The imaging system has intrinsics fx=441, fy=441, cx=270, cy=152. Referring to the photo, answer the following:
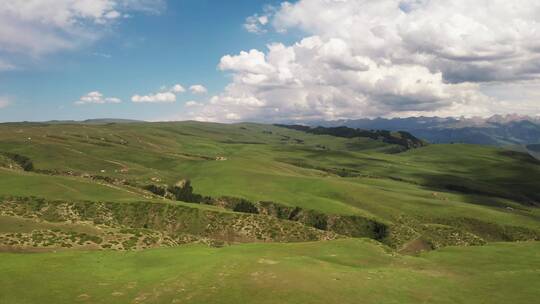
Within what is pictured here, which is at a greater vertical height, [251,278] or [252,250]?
[251,278]

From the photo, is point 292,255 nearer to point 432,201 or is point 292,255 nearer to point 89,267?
point 89,267

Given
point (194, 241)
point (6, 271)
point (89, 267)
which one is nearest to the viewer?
point (6, 271)

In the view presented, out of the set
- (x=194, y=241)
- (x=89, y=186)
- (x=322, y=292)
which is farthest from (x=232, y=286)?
(x=89, y=186)

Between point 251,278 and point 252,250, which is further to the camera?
point 252,250

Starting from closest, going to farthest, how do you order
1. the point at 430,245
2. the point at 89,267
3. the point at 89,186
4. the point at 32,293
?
the point at 32,293
the point at 89,267
the point at 430,245
the point at 89,186

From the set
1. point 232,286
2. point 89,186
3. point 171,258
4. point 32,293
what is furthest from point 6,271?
point 89,186

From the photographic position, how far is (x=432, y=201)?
143250 mm

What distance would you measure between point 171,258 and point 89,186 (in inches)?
2549

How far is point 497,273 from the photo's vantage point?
4878 centimetres

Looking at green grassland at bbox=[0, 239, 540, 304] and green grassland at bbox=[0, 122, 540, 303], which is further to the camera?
green grassland at bbox=[0, 122, 540, 303]

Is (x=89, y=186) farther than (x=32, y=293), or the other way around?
(x=89, y=186)

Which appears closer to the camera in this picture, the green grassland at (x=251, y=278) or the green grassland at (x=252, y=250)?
the green grassland at (x=251, y=278)

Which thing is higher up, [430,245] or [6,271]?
[6,271]

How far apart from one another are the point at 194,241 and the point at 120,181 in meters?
78.0
